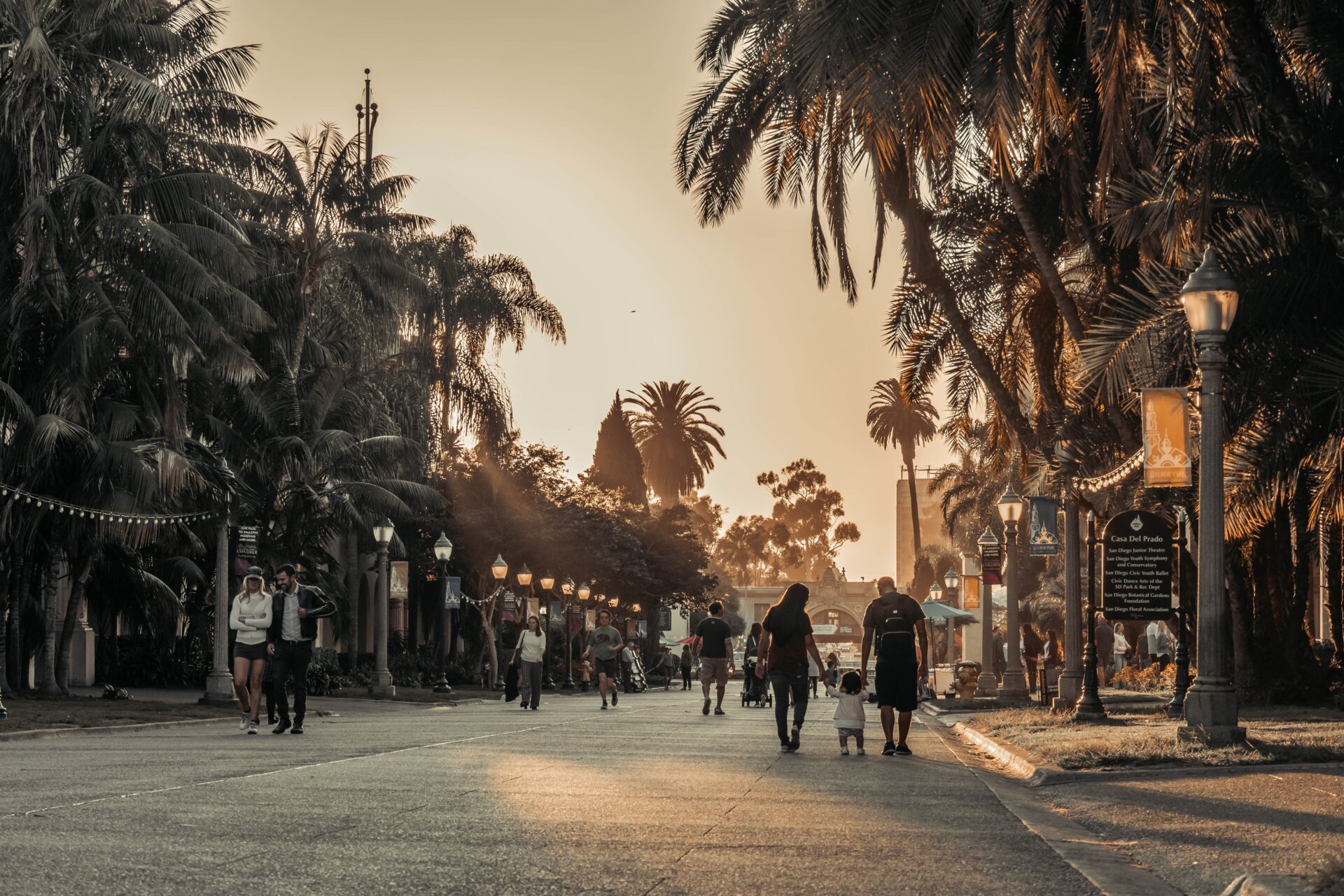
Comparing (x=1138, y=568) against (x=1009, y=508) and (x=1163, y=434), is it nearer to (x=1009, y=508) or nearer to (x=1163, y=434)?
(x=1163, y=434)

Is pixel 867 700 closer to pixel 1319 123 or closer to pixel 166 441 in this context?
pixel 166 441

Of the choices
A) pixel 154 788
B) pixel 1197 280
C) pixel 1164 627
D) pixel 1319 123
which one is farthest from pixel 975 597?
pixel 154 788

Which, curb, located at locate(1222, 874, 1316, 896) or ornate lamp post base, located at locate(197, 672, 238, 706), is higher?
curb, located at locate(1222, 874, 1316, 896)

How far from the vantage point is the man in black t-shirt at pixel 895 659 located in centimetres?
1647

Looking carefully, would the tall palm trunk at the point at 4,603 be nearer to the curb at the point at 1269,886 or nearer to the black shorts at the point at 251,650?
the black shorts at the point at 251,650

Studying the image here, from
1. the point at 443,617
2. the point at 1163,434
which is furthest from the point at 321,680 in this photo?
the point at 1163,434

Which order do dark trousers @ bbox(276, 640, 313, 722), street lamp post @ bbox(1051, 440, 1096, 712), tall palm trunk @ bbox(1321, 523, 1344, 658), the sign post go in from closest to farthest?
dark trousers @ bbox(276, 640, 313, 722)
the sign post
street lamp post @ bbox(1051, 440, 1096, 712)
tall palm trunk @ bbox(1321, 523, 1344, 658)

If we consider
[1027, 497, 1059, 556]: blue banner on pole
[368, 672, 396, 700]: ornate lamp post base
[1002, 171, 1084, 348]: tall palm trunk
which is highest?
[1002, 171, 1084, 348]: tall palm trunk

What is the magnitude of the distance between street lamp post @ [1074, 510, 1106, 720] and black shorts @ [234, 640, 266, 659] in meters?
9.88

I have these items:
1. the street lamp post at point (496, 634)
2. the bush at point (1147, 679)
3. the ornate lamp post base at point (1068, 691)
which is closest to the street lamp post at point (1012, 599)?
the bush at point (1147, 679)

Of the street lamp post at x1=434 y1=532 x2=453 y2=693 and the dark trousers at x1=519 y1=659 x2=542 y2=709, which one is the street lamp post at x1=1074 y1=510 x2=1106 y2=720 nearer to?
the dark trousers at x1=519 y1=659 x2=542 y2=709

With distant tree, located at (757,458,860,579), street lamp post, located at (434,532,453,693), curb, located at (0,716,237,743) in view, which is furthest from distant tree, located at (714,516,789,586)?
curb, located at (0,716,237,743)

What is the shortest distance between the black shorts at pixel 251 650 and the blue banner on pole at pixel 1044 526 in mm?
13827

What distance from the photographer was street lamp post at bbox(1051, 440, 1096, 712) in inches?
945
